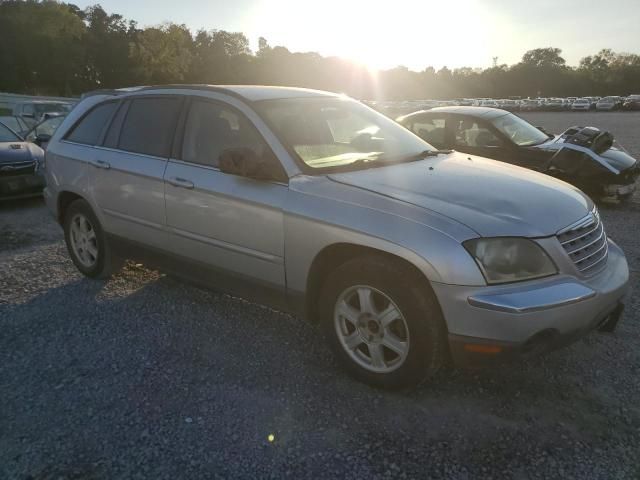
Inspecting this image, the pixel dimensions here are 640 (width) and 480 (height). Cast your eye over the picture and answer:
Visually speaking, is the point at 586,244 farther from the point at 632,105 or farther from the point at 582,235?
the point at 632,105

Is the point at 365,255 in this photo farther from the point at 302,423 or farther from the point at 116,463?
the point at 116,463

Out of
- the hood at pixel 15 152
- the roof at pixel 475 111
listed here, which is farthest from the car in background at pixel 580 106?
the hood at pixel 15 152

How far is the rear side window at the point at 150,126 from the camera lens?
408cm

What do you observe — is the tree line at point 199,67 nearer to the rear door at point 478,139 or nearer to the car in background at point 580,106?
the car in background at point 580,106

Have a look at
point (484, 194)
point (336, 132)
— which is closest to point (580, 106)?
point (336, 132)

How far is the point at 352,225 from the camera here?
291 centimetres

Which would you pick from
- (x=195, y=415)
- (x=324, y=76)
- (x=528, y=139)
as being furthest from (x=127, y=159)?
(x=324, y=76)

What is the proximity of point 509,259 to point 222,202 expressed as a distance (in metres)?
1.88

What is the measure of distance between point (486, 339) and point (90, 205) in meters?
3.68

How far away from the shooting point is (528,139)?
8.12 meters

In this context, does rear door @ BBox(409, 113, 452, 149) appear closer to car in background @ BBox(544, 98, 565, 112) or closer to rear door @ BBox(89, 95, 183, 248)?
rear door @ BBox(89, 95, 183, 248)

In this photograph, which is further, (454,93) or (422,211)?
(454,93)

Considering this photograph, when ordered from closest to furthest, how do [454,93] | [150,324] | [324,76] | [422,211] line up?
1. [422,211]
2. [150,324]
3. [324,76]
4. [454,93]

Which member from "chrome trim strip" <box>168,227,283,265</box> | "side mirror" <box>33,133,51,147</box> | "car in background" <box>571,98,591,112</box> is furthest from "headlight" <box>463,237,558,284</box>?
"car in background" <box>571,98,591,112</box>
